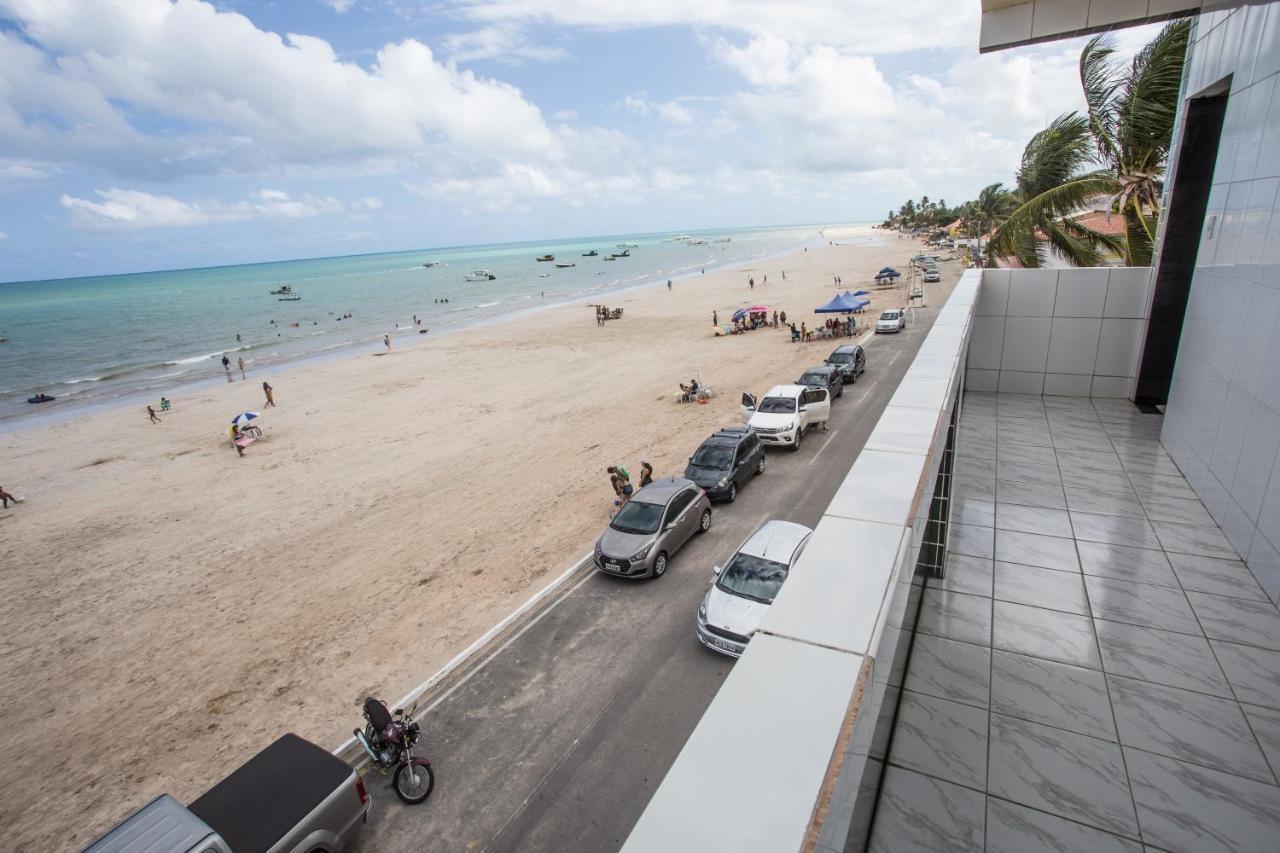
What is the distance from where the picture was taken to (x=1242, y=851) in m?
4.53

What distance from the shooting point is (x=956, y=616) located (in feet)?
23.8

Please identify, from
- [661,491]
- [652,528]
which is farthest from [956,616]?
[661,491]

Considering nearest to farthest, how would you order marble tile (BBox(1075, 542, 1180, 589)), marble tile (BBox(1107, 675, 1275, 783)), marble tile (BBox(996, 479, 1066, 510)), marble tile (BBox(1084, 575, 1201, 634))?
marble tile (BBox(1107, 675, 1275, 783)) < marble tile (BBox(1084, 575, 1201, 634)) < marble tile (BBox(1075, 542, 1180, 589)) < marble tile (BBox(996, 479, 1066, 510))

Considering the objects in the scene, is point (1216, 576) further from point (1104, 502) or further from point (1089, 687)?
point (1089, 687)

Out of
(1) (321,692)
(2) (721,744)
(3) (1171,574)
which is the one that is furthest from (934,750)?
(1) (321,692)

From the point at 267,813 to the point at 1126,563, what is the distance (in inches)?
436

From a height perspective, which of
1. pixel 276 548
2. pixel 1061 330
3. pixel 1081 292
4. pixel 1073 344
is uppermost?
pixel 1081 292

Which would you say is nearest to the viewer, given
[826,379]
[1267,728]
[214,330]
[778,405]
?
[1267,728]

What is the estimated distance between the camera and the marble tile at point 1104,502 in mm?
9070

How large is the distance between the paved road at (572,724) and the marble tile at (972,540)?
13.4 feet

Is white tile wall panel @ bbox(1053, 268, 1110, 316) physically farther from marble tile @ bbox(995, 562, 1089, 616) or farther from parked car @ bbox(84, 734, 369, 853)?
parked car @ bbox(84, 734, 369, 853)

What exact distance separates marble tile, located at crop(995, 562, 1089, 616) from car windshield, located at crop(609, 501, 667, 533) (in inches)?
269

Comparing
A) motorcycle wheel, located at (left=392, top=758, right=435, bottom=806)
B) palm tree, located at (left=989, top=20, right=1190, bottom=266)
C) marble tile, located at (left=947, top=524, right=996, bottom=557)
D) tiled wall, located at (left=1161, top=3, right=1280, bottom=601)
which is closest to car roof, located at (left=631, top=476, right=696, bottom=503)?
marble tile, located at (left=947, top=524, right=996, bottom=557)

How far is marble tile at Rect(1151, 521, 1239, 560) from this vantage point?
7941 millimetres
